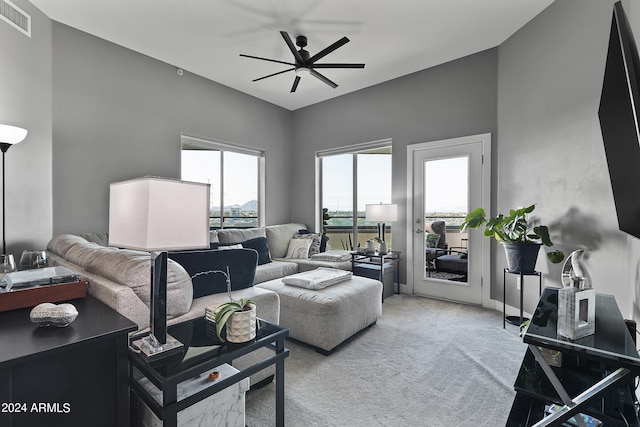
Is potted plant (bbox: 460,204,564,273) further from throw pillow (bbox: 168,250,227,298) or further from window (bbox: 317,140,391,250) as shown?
throw pillow (bbox: 168,250,227,298)

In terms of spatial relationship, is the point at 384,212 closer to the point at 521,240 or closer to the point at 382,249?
the point at 382,249

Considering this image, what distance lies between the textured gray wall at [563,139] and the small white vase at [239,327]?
220cm

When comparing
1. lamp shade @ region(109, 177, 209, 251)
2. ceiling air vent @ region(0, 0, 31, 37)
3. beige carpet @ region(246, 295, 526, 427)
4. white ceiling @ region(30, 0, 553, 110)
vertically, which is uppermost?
white ceiling @ region(30, 0, 553, 110)

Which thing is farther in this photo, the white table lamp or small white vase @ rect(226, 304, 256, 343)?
the white table lamp

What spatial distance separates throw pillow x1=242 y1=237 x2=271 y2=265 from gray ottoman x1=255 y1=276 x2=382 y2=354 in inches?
51.2

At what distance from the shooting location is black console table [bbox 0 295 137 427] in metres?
0.94

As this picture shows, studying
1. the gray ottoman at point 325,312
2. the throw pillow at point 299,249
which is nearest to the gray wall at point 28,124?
the gray ottoman at point 325,312

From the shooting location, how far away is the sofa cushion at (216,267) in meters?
1.81

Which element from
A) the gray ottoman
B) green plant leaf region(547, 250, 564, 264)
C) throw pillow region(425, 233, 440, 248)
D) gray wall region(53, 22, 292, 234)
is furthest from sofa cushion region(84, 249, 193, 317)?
throw pillow region(425, 233, 440, 248)

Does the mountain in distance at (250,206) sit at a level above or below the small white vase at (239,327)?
above

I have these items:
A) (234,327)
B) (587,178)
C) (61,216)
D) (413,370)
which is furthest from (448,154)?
(61,216)

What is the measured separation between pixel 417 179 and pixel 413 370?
103 inches

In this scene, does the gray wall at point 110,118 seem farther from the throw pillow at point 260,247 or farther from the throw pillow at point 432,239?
the throw pillow at point 432,239

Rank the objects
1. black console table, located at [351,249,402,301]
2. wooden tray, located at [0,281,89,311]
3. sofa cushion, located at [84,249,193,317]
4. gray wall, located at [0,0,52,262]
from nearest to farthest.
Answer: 1. wooden tray, located at [0,281,89,311]
2. sofa cushion, located at [84,249,193,317]
3. gray wall, located at [0,0,52,262]
4. black console table, located at [351,249,402,301]
